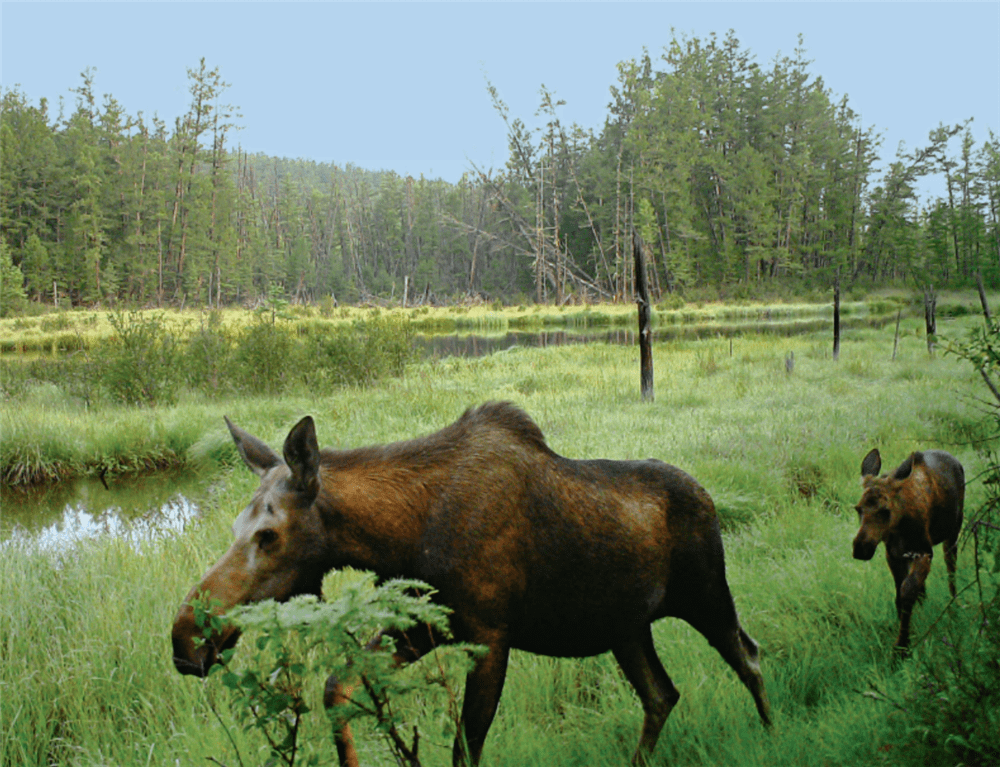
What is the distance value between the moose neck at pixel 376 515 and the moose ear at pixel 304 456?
65 millimetres

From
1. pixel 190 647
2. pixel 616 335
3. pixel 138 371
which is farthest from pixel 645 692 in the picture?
pixel 616 335

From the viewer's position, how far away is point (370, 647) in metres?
1.76

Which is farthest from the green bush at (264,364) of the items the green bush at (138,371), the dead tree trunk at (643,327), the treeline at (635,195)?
the treeline at (635,195)

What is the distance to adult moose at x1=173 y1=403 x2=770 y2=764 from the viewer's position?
1.81 metres

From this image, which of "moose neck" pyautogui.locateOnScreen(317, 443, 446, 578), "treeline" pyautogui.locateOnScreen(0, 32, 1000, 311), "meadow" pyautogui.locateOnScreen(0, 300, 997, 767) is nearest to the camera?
"moose neck" pyautogui.locateOnScreen(317, 443, 446, 578)

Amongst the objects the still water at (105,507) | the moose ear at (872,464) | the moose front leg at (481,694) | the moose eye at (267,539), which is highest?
the moose eye at (267,539)

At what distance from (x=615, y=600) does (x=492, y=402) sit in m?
0.74

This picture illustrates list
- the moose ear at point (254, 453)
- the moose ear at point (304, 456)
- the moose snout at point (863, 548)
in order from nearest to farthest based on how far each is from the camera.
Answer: the moose ear at point (304, 456)
the moose ear at point (254, 453)
the moose snout at point (863, 548)

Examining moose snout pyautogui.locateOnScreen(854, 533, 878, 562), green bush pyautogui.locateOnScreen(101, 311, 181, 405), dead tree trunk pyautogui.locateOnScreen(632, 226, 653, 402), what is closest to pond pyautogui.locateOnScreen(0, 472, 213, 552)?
green bush pyautogui.locateOnScreen(101, 311, 181, 405)

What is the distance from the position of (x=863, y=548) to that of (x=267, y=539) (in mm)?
2428

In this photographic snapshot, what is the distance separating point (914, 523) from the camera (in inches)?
118

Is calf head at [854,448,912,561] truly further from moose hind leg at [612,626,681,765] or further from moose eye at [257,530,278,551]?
moose eye at [257,530,278,551]

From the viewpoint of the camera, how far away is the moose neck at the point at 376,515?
1876mm

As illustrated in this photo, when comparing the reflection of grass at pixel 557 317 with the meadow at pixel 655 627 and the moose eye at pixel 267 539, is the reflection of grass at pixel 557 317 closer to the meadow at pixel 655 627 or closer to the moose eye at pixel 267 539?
the meadow at pixel 655 627
